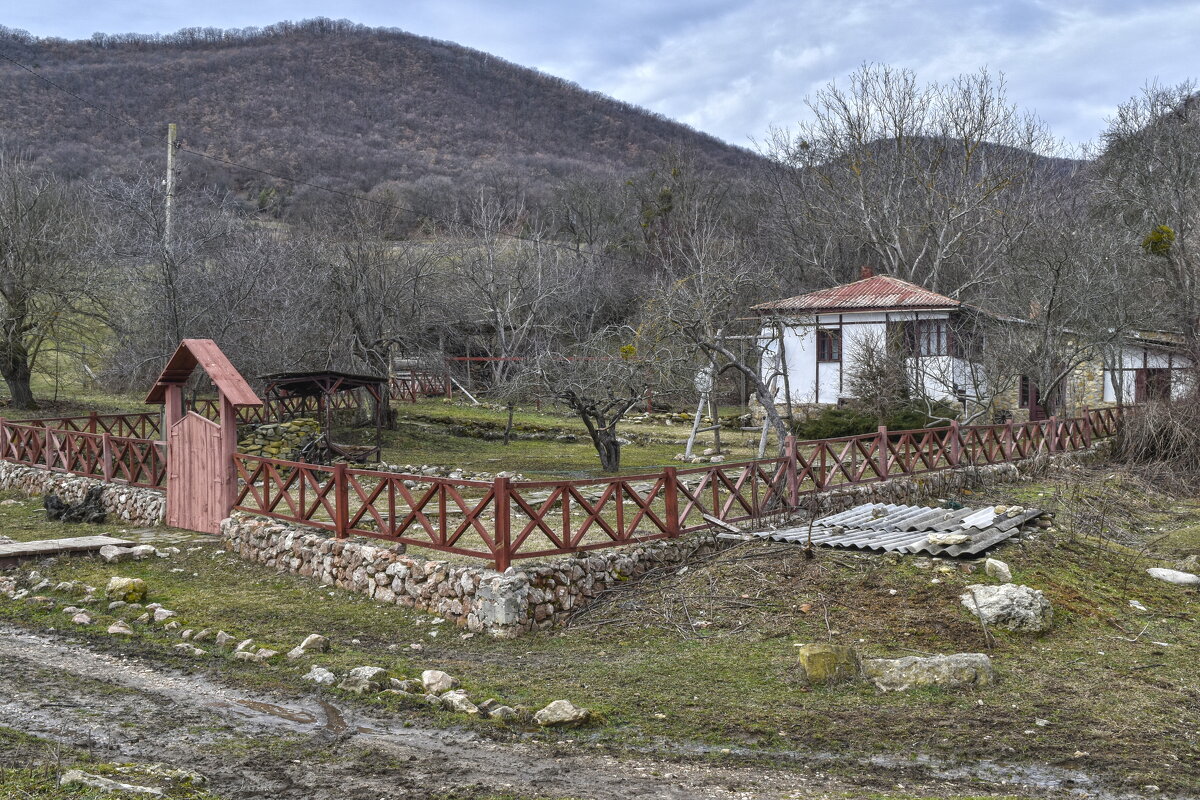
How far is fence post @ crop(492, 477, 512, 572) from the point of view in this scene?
967 centimetres

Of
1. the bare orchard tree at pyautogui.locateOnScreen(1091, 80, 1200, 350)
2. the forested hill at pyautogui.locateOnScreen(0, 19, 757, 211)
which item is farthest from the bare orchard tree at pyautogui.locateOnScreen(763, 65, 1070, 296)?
the forested hill at pyautogui.locateOnScreen(0, 19, 757, 211)

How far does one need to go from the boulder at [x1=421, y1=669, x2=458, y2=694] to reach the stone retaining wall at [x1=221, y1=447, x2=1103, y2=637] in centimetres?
173

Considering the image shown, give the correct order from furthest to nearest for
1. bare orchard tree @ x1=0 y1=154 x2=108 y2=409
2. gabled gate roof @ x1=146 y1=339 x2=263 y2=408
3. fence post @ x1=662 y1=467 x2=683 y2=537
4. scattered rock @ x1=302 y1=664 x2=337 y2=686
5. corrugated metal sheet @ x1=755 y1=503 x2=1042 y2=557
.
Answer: bare orchard tree @ x1=0 y1=154 x2=108 y2=409 → gabled gate roof @ x1=146 y1=339 x2=263 y2=408 → fence post @ x1=662 y1=467 x2=683 y2=537 → corrugated metal sheet @ x1=755 y1=503 x2=1042 y2=557 → scattered rock @ x1=302 y1=664 x2=337 y2=686

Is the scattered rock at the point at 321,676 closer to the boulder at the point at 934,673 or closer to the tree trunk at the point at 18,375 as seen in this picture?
the boulder at the point at 934,673

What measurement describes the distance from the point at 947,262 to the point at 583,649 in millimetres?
37074

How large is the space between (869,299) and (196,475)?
22658mm

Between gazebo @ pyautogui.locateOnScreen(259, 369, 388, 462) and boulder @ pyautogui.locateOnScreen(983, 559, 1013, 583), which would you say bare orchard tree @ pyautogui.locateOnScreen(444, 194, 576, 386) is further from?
boulder @ pyautogui.locateOnScreen(983, 559, 1013, 583)

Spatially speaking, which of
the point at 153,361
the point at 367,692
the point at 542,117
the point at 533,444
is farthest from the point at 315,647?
the point at 542,117

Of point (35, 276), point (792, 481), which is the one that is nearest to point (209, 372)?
point (792, 481)

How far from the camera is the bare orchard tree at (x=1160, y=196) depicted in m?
25.9

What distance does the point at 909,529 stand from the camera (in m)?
12.1

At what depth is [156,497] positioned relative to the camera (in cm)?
1519

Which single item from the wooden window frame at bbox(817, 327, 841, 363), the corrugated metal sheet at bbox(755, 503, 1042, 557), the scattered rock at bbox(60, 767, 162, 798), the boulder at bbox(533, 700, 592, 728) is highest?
the wooden window frame at bbox(817, 327, 841, 363)

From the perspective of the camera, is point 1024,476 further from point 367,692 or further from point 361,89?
point 361,89
